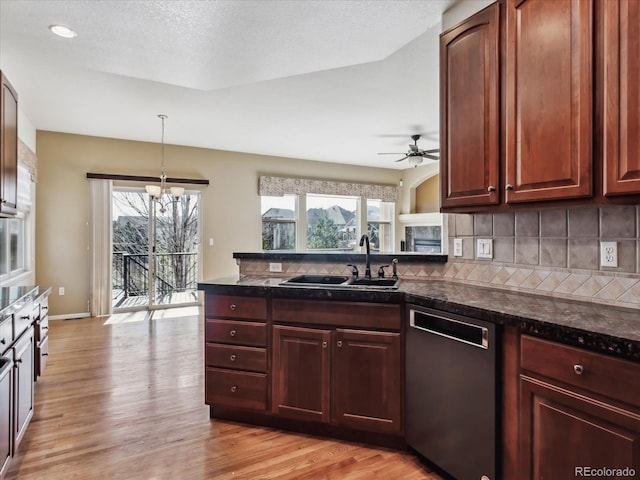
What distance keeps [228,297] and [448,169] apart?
154 cm

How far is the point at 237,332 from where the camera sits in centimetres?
231

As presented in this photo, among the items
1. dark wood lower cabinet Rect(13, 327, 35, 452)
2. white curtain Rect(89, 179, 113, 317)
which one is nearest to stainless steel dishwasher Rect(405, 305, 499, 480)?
dark wood lower cabinet Rect(13, 327, 35, 452)

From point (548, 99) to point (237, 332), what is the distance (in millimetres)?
2060

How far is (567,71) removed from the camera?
152cm

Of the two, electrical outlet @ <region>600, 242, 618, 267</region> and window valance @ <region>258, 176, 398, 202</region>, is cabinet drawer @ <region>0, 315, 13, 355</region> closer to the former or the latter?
electrical outlet @ <region>600, 242, 618, 267</region>

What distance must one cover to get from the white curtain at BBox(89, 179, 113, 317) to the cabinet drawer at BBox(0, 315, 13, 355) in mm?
3846

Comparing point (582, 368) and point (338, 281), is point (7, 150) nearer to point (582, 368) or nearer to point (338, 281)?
point (338, 281)

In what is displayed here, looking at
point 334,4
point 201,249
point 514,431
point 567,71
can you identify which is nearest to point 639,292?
point 514,431

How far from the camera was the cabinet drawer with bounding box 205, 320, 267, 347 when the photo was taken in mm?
2258

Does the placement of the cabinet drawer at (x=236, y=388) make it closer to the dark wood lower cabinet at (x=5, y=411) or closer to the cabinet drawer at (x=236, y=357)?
the cabinet drawer at (x=236, y=357)

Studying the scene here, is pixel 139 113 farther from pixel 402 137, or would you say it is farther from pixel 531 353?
pixel 531 353

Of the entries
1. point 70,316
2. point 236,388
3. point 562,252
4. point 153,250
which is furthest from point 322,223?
point 562,252

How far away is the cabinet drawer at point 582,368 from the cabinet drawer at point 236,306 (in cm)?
142

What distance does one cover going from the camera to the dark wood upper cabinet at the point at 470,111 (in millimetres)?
1829
